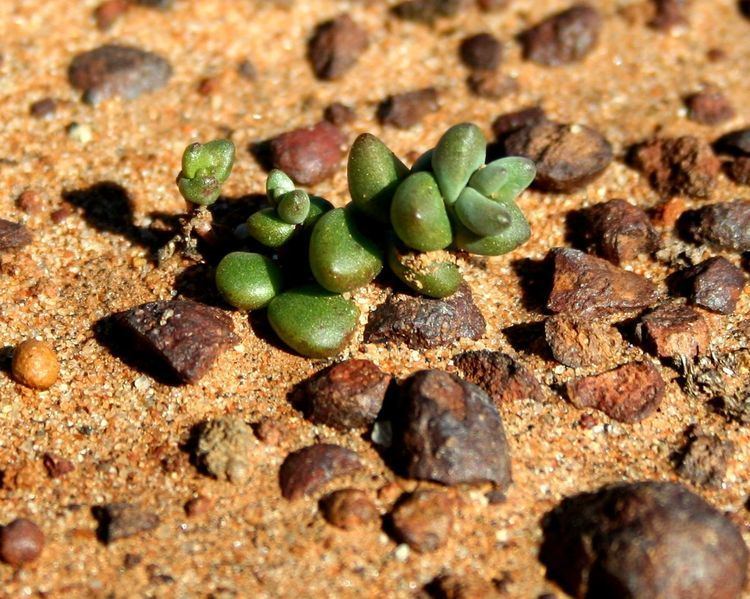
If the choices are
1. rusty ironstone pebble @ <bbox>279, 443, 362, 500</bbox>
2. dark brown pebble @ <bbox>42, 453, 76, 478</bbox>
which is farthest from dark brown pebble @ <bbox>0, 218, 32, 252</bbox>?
rusty ironstone pebble @ <bbox>279, 443, 362, 500</bbox>

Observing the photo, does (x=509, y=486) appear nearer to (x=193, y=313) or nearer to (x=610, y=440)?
(x=610, y=440)

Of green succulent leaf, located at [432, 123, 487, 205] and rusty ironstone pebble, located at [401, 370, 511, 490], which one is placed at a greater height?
green succulent leaf, located at [432, 123, 487, 205]

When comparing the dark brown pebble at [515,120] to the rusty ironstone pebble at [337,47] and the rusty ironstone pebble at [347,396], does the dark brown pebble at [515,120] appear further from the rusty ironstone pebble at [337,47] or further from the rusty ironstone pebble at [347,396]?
the rusty ironstone pebble at [347,396]

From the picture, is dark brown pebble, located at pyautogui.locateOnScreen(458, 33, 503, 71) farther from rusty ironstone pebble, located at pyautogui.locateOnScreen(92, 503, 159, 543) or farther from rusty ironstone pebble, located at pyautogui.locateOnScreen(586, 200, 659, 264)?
rusty ironstone pebble, located at pyautogui.locateOnScreen(92, 503, 159, 543)

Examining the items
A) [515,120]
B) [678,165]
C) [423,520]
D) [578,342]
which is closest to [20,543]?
[423,520]

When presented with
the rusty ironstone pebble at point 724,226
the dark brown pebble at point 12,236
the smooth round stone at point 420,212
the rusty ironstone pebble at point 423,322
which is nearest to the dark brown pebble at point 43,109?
the dark brown pebble at point 12,236

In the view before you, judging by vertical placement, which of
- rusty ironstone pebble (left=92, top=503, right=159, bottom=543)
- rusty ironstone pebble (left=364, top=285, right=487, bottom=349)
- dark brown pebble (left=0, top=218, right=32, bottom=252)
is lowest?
rusty ironstone pebble (left=92, top=503, right=159, bottom=543)

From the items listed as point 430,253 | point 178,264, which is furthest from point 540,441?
point 178,264

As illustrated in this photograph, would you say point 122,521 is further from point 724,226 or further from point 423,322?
point 724,226
